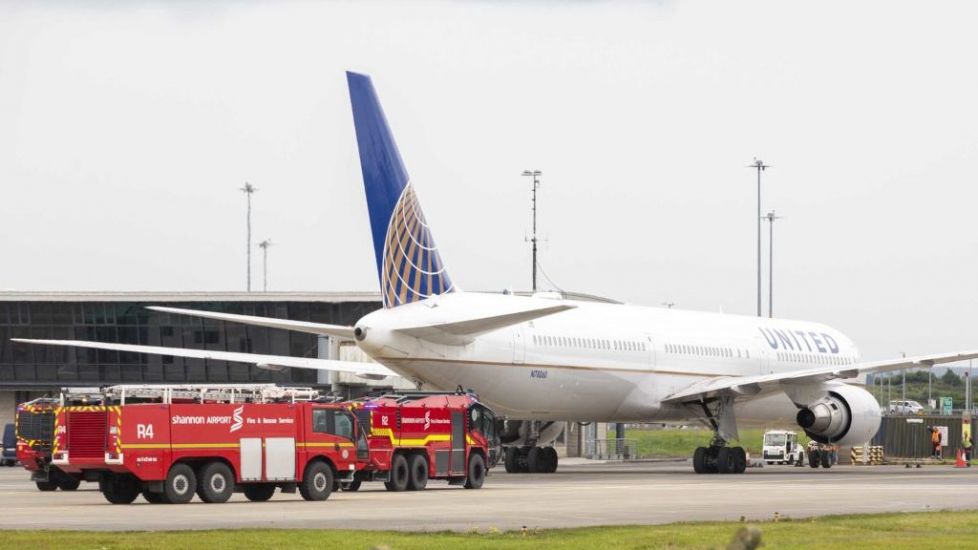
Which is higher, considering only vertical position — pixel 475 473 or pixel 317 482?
pixel 317 482

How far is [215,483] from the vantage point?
92.5ft

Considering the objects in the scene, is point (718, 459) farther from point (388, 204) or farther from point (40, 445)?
point (40, 445)

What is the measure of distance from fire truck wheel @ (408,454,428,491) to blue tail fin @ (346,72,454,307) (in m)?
5.43

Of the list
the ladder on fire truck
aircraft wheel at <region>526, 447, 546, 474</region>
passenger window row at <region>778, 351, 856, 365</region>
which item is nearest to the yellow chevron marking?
the ladder on fire truck

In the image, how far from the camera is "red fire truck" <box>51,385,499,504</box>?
27578 millimetres

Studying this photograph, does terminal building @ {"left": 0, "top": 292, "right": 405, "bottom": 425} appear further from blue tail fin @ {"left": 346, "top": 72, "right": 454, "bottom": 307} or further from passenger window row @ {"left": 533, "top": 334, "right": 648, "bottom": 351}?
blue tail fin @ {"left": 346, "top": 72, "right": 454, "bottom": 307}

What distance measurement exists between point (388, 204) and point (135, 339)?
124 feet

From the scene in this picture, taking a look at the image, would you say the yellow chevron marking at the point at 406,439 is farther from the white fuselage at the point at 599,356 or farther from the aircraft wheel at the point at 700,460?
the aircraft wheel at the point at 700,460

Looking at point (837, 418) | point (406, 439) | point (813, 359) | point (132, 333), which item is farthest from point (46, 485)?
point (132, 333)

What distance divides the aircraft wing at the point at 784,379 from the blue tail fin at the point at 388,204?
36.0 ft

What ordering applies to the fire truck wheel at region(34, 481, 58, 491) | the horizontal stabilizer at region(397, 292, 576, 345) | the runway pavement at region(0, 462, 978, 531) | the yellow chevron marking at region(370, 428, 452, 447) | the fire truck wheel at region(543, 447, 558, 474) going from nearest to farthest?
the runway pavement at region(0, 462, 978, 531) → the yellow chevron marking at region(370, 428, 452, 447) → the fire truck wheel at region(34, 481, 58, 491) → the horizontal stabilizer at region(397, 292, 576, 345) → the fire truck wheel at region(543, 447, 558, 474)

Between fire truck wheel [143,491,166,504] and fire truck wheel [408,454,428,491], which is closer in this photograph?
fire truck wheel [143,491,166,504]

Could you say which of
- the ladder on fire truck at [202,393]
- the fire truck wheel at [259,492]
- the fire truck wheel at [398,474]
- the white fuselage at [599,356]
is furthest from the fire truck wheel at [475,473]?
the fire truck wheel at [259,492]

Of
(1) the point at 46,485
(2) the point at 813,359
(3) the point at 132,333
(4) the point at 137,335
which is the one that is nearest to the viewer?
(1) the point at 46,485
